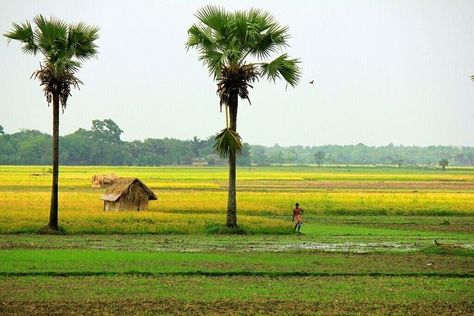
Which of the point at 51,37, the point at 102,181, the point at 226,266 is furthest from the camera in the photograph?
the point at 102,181

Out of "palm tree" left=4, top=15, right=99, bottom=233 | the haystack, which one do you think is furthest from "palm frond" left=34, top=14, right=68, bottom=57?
the haystack

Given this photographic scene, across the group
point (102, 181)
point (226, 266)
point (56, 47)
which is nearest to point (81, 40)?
point (56, 47)

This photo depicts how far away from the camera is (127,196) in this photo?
155ft

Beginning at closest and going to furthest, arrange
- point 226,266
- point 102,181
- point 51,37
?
point 226,266 < point 51,37 < point 102,181

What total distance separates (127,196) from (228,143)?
1041 centimetres

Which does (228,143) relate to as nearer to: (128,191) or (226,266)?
(128,191)

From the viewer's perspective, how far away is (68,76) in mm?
38438

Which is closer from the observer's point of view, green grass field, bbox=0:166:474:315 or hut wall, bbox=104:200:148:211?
green grass field, bbox=0:166:474:315

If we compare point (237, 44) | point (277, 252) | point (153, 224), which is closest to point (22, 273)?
point (277, 252)

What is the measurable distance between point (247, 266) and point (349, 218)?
27.6 m

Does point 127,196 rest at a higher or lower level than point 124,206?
higher

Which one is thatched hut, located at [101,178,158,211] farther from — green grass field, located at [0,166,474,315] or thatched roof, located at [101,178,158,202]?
green grass field, located at [0,166,474,315]

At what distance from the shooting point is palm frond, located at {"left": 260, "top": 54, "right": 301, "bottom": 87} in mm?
39312

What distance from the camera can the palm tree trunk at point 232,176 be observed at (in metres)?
38.7
